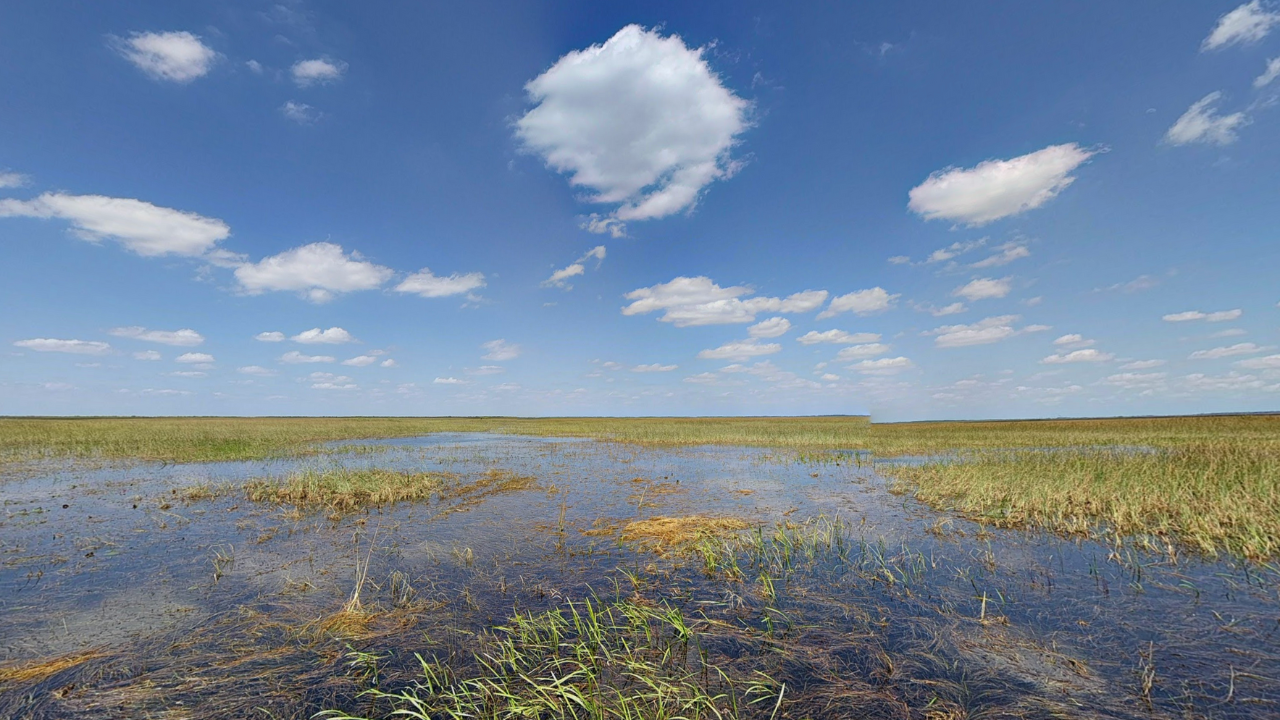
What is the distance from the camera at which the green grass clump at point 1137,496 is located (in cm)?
1130

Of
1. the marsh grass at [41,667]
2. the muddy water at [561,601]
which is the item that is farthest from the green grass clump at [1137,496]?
the marsh grass at [41,667]

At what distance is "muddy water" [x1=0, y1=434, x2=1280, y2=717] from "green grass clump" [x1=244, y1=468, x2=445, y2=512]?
112 centimetres

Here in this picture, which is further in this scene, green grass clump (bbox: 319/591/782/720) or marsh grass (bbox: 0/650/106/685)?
marsh grass (bbox: 0/650/106/685)

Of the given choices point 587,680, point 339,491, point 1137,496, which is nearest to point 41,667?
point 587,680

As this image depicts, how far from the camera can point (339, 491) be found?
17047 millimetres

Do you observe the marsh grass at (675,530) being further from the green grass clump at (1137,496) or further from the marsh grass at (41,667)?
the marsh grass at (41,667)

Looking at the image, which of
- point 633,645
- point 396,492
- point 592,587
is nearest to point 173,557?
point 396,492

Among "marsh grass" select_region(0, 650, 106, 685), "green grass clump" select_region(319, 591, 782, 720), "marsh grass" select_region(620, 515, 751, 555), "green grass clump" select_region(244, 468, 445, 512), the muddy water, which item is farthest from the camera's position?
"green grass clump" select_region(244, 468, 445, 512)

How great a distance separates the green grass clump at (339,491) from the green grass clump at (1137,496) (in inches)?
766

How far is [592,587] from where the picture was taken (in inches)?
364

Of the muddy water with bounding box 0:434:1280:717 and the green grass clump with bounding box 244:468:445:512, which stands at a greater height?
the green grass clump with bounding box 244:468:445:512

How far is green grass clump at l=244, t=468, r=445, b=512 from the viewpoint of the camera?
16438 millimetres

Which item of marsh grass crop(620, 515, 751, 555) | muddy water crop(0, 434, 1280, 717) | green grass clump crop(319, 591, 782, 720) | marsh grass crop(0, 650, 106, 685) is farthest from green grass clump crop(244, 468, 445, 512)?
green grass clump crop(319, 591, 782, 720)

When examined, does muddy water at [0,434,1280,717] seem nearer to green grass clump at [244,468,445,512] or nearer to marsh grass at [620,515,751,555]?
marsh grass at [620,515,751,555]
